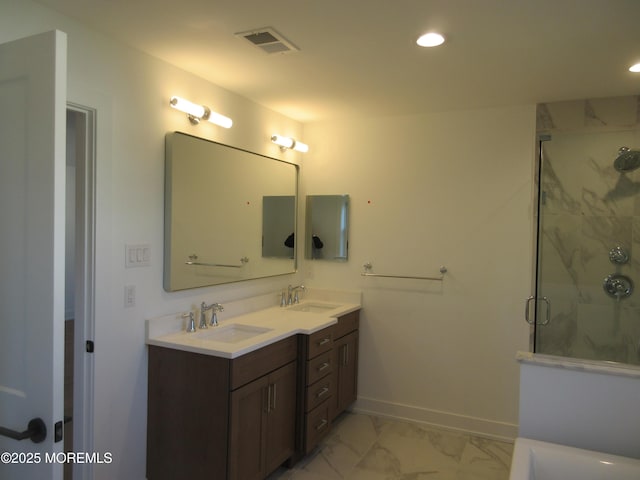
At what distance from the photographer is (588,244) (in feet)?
8.82

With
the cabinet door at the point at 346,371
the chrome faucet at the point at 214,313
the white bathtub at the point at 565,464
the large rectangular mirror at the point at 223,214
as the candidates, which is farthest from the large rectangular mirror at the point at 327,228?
the white bathtub at the point at 565,464

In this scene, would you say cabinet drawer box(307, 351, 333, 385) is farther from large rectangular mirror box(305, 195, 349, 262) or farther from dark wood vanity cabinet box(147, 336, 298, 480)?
large rectangular mirror box(305, 195, 349, 262)

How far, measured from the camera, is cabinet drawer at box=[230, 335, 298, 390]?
2.28 metres

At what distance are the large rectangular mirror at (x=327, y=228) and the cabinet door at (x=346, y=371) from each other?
27.7 inches

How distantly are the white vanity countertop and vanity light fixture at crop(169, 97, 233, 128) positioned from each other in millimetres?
1137

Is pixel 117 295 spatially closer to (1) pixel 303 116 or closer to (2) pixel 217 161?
(2) pixel 217 161

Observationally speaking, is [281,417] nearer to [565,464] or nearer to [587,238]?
[565,464]

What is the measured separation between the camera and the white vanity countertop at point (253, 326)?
234 centimetres

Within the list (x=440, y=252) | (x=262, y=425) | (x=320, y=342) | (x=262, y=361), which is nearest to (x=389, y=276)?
(x=440, y=252)

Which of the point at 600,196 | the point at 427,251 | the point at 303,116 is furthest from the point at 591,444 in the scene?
the point at 303,116

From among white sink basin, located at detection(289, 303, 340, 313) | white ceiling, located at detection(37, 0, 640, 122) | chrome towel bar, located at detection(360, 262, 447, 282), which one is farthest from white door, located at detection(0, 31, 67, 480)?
chrome towel bar, located at detection(360, 262, 447, 282)

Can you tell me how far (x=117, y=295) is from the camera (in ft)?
7.50

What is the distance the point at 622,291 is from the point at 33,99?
2.92 meters

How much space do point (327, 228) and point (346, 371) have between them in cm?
117
